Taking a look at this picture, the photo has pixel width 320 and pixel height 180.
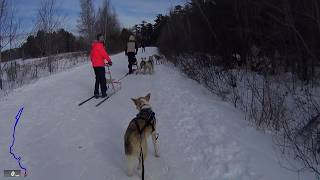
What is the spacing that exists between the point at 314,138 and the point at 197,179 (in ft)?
8.94

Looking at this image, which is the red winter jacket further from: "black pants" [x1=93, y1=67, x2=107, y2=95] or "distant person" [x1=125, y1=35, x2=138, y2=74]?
"distant person" [x1=125, y1=35, x2=138, y2=74]

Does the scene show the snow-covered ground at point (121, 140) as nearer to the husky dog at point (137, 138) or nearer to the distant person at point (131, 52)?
the husky dog at point (137, 138)

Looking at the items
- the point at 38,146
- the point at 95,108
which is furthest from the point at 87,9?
the point at 38,146

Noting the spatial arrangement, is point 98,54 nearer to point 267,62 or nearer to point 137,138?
point 267,62

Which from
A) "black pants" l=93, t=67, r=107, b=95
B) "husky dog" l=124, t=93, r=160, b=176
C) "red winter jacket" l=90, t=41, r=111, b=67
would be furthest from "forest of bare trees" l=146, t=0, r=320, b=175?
"red winter jacket" l=90, t=41, r=111, b=67

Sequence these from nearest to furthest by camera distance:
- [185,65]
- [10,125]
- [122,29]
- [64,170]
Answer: [64,170], [10,125], [185,65], [122,29]

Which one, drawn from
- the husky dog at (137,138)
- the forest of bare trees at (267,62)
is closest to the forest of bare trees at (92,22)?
the forest of bare trees at (267,62)

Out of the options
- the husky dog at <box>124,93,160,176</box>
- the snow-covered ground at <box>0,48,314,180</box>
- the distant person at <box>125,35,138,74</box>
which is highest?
the distant person at <box>125,35,138,74</box>

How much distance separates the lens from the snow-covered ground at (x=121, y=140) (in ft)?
21.6

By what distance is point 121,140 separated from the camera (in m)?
8.54

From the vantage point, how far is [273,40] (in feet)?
48.0

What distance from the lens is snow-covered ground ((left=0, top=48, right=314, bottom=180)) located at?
657 centimetres

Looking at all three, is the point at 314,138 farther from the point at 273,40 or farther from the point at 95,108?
the point at 273,40

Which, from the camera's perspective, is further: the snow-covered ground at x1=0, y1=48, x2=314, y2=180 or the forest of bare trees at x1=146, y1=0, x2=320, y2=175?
the forest of bare trees at x1=146, y1=0, x2=320, y2=175
